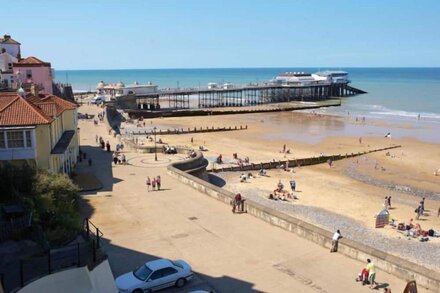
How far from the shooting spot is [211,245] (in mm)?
15914

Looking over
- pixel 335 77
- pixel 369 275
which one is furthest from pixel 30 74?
pixel 335 77

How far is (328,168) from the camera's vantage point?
3972 cm

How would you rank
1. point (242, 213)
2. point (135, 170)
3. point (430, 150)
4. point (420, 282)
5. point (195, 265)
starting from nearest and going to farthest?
point (420, 282) → point (195, 265) → point (242, 213) → point (135, 170) → point (430, 150)

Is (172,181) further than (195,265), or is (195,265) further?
(172,181)

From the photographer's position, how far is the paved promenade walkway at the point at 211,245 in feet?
43.3

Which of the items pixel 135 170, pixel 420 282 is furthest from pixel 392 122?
pixel 420 282

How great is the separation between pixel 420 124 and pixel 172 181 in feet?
178

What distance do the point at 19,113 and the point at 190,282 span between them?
12530mm

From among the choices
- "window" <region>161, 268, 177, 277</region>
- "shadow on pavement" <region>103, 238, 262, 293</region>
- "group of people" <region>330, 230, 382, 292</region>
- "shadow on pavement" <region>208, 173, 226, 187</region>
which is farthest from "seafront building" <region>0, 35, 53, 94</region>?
"group of people" <region>330, 230, 382, 292</region>

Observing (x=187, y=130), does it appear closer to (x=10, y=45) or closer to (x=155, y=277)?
(x=10, y=45)

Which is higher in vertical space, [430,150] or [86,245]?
[86,245]

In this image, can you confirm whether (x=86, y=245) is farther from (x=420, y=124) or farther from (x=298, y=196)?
(x=420, y=124)

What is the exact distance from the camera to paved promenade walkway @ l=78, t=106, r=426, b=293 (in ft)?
43.3

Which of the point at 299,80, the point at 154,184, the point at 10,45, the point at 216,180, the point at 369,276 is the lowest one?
the point at 216,180
